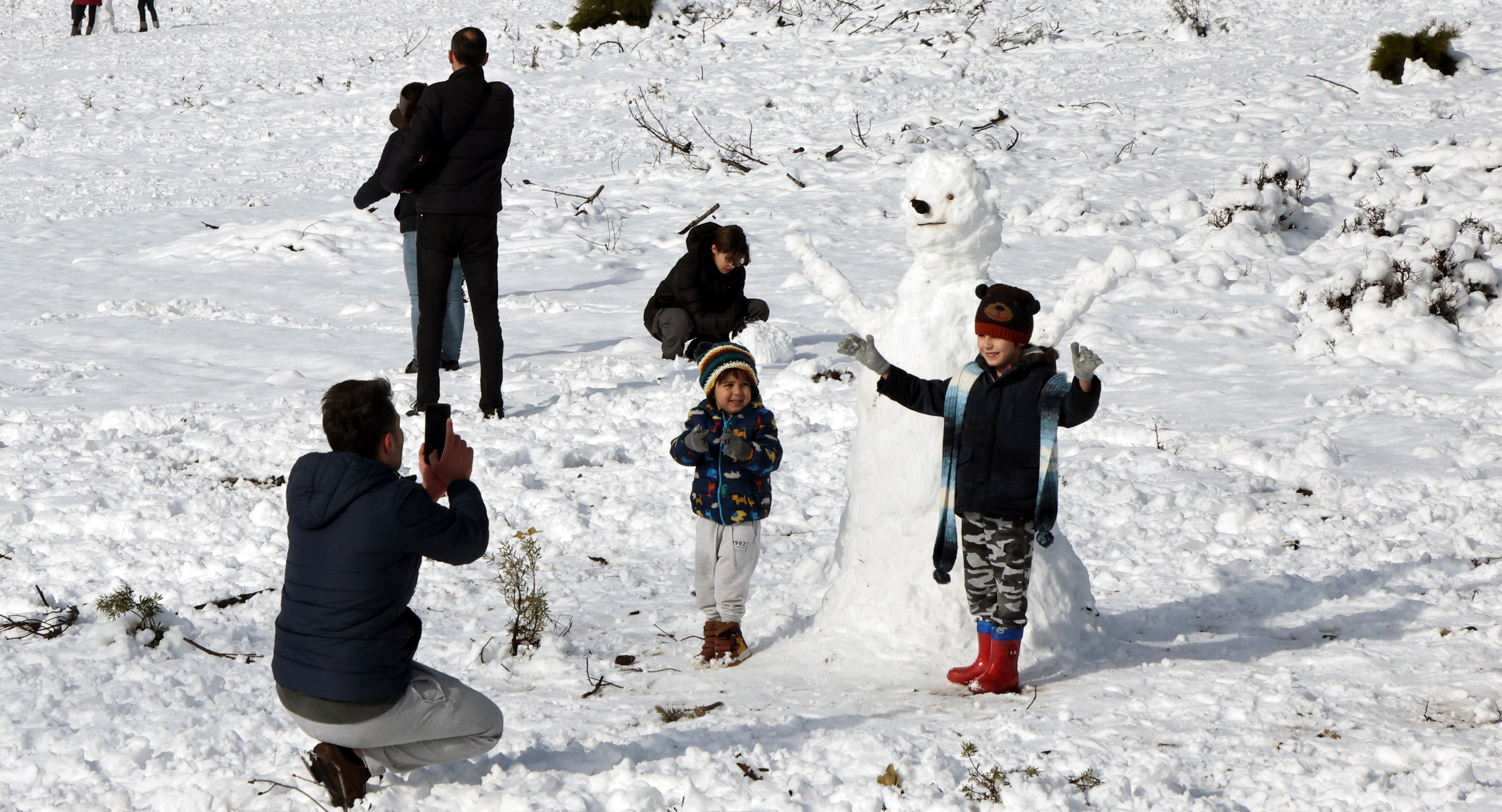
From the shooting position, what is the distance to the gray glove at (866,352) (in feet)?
11.8

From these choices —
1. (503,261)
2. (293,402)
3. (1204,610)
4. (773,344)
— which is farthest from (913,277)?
(503,261)

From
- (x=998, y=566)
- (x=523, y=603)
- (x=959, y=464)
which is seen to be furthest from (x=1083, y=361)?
(x=523, y=603)

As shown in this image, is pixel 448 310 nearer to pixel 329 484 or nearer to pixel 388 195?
pixel 388 195

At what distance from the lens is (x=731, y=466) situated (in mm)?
4234

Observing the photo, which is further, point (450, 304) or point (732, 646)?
point (450, 304)

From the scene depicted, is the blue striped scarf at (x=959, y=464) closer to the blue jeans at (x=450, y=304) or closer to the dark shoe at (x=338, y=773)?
the dark shoe at (x=338, y=773)

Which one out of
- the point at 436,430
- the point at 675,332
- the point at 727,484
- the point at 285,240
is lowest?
the point at 285,240

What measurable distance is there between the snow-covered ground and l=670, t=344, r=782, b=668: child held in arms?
0.21 meters

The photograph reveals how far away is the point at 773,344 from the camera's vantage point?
779cm

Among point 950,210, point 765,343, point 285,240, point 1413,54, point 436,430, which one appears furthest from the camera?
point 1413,54

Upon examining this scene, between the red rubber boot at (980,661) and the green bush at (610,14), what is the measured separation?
51.8ft

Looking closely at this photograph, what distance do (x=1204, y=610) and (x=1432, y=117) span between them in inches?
404

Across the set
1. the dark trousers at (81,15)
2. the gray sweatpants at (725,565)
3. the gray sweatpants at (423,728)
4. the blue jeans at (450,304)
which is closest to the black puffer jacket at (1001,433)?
the gray sweatpants at (725,565)

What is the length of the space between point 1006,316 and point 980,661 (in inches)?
43.3
